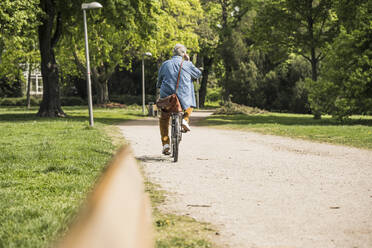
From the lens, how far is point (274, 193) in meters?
5.53

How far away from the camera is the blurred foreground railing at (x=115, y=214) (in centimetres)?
78

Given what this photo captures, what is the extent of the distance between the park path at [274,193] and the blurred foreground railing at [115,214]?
108 inches

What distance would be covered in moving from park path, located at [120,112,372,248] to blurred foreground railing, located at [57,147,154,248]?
274cm

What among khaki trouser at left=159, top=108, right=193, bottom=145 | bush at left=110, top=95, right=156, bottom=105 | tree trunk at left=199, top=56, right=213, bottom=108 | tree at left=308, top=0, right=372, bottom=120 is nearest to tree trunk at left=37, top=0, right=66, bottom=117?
tree at left=308, top=0, right=372, bottom=120

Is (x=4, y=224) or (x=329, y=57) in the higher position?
(x=329, y=57)

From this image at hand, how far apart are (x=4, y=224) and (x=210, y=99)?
61.7 metres

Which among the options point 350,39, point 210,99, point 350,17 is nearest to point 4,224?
point 350,39

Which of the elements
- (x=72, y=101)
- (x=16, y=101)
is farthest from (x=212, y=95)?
(x=16, y=101)

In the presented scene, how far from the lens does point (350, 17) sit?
68.9 feet

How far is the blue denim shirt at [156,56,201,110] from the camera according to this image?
803 cm

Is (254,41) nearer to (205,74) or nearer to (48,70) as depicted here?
(48,70)

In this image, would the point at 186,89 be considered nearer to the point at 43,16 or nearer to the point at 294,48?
the point at 43,16

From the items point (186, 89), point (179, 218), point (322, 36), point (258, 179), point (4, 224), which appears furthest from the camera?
point (322, 36)

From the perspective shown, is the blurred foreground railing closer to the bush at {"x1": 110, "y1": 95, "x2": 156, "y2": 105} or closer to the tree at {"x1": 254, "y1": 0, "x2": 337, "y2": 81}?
the tree at {"x1": 254, "y1": 0, "x2": 337, "y2": 81}
